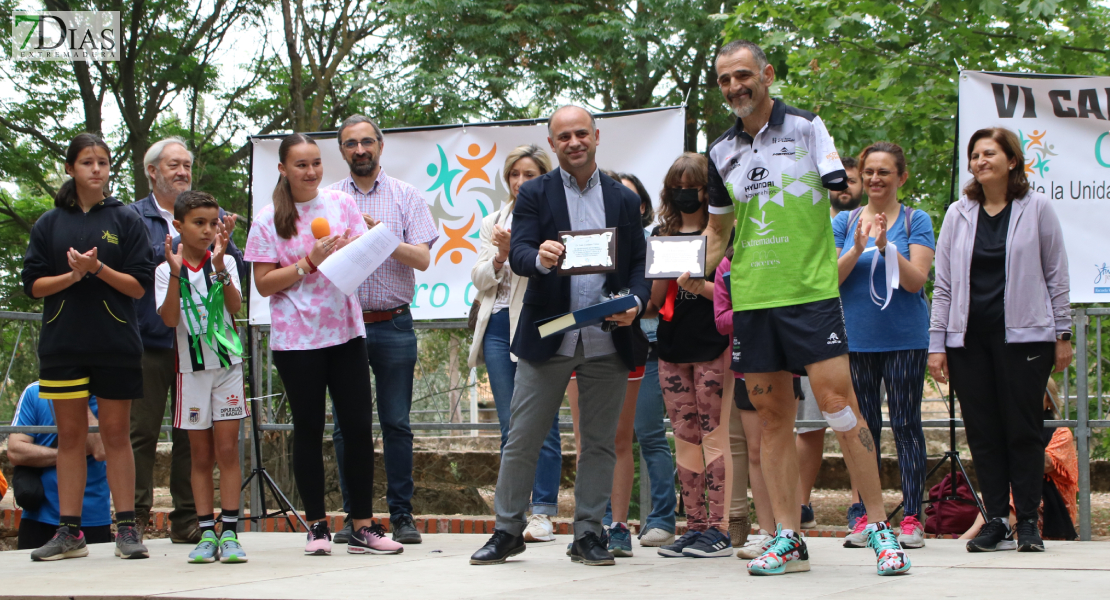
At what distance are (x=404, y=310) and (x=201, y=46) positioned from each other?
1011 cm

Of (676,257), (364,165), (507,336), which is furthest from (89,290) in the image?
(676,257)

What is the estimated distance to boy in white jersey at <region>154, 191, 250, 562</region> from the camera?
4.61 meters

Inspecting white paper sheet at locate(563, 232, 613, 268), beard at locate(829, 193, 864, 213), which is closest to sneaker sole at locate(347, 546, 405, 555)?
white paper sheet at locate(563, 232, 613, 268)

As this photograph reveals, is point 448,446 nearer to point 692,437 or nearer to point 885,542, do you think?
point 692,437

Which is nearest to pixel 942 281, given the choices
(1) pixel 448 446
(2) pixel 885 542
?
(2) pixel 885 542

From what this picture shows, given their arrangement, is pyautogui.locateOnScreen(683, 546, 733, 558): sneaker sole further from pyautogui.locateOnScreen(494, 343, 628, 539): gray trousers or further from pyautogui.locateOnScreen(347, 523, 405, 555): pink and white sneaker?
pyautogui.locateOnScreen(347, 523, 405, 555): pink and white sneaker

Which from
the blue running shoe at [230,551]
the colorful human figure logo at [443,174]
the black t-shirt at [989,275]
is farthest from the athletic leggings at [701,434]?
the colorful human figure logo at [443,174]

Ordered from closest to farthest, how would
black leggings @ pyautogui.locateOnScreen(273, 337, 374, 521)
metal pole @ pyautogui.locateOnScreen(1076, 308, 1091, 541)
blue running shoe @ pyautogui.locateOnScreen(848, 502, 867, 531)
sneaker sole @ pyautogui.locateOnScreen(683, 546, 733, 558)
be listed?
1. sneaker sole @ pyautogui.locateOnScreen(683, 546, 733, 558)
2. black leggings @ pyautogui.locateOnScreen(273, 337, 374, 521)
3. blue running shoe @ pyautogui.locateOnScreen(848, 502, 867, 531)
4. metal pole @ pyautogui.locateOnScreen(1076, 308, 1091, 541)

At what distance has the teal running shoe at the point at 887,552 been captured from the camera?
3.47m

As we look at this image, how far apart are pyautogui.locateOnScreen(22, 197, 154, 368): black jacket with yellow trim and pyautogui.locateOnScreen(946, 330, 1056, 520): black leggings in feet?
12.3

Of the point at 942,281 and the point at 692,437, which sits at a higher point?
the point at 942,281

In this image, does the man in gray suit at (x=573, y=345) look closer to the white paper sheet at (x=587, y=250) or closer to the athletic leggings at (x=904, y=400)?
the white paper sheet at (x=587, y=250)

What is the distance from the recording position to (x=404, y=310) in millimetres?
5066

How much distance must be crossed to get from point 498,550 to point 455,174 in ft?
11.6
